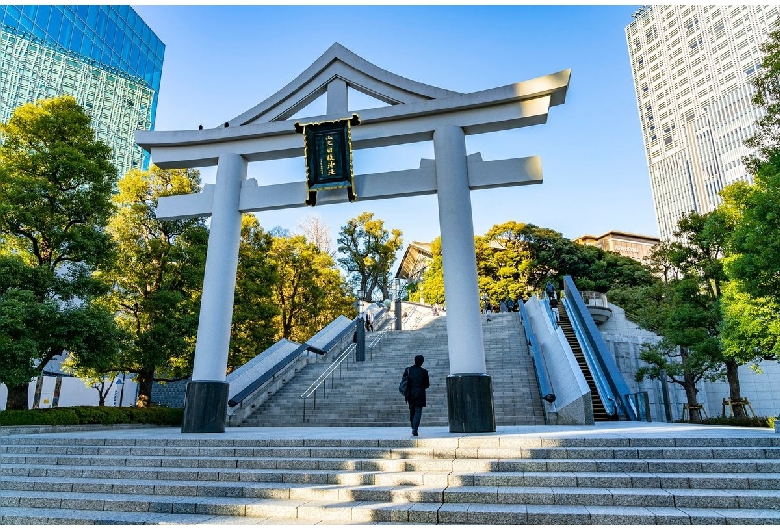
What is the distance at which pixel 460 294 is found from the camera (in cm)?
846

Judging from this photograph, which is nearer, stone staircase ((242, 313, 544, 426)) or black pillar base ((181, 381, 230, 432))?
black pillar base ((181, 381, 230, 432))

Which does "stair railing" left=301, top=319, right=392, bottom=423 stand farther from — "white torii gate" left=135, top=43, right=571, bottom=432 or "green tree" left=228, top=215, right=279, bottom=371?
"green tree" left=228, top=215, right=279, bottom=371

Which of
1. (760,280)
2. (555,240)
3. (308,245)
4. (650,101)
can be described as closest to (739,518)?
(760,280)

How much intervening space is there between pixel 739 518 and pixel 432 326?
648 inches

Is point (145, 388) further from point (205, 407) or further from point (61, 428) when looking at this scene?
point (205, 407)

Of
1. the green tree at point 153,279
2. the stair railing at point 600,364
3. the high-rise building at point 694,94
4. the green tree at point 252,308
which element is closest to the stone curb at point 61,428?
the green tree at point 153,279

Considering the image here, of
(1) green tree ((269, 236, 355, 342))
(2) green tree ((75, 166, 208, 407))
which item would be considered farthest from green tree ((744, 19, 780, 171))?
(1) green tree ((269, 236, 355, 342))

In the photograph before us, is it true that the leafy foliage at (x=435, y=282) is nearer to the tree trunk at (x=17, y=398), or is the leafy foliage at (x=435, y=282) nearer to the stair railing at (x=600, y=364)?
the stair railing at (x=600, y=364)

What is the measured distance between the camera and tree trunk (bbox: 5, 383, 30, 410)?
37.3 feet

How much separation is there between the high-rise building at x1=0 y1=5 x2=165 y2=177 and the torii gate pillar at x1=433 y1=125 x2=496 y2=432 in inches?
1556

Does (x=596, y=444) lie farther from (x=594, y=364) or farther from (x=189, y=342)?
(x=189, y=342)

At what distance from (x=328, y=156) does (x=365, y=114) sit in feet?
3.93

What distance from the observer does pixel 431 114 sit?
9.59m

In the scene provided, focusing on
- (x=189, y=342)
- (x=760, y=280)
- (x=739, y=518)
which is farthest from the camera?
(x=189, y=342)
